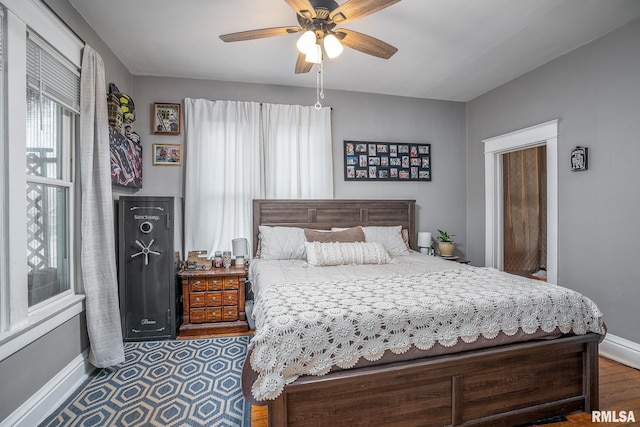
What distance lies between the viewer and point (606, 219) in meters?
2.61

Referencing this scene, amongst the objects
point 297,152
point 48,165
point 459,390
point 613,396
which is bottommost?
point 613,396

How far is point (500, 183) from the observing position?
3859 mm

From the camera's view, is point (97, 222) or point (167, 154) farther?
point (167, 154)

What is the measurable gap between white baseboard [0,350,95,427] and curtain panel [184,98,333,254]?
1.44m

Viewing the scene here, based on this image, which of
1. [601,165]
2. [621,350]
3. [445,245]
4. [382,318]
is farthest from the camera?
[445,245]

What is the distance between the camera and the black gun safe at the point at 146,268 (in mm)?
2803

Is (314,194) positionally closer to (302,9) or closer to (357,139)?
(357,139)

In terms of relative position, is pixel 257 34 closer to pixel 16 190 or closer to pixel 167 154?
pixel 16 190

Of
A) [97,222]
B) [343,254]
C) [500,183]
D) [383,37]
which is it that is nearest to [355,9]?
[383,37]

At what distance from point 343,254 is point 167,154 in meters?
2.30

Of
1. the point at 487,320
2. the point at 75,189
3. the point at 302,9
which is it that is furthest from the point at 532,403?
the point at 75,189

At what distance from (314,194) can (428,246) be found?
5.26 ft

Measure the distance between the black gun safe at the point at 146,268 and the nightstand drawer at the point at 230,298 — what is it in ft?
1.53

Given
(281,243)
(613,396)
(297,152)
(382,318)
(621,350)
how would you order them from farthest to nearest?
(297,152), (281,243), (621,350), (613,396), (382,318)
